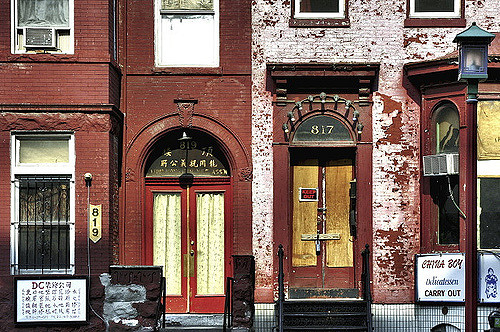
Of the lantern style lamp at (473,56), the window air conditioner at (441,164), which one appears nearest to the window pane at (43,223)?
the window air conditioner at (441,164)

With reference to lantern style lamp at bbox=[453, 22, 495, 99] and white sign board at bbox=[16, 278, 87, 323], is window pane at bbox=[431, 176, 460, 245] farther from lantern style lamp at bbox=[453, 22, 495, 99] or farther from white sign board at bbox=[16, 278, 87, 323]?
white sign board at bbox=[16, 278, 87, 323]

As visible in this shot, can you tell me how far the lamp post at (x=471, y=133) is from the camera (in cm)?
893

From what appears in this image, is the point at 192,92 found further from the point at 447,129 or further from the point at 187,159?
the point at 447,129

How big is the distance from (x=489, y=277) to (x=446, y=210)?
4.18 feet

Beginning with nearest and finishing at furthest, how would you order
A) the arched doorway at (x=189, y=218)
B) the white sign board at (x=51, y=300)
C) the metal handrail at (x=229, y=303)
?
the metal handrail at (x=229, y=303) → the white sign board at (x=51, y=300) → the arched doorway at (x=189, y=218)

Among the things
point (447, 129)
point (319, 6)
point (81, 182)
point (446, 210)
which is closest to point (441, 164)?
point (447, 129)

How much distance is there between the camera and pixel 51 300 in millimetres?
11898

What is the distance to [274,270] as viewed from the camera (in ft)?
42.4

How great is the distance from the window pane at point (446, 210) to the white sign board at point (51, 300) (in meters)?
5.84

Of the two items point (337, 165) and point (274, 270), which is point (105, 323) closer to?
point (274, 270)

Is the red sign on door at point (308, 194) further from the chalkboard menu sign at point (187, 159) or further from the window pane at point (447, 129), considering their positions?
the window pane at point (447, 129)

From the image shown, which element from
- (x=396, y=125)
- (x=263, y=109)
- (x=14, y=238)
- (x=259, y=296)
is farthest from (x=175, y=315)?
(x=396, y=125)

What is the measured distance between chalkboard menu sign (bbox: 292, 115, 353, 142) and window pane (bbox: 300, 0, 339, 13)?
182 centimetres

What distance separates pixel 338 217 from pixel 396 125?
184cm
